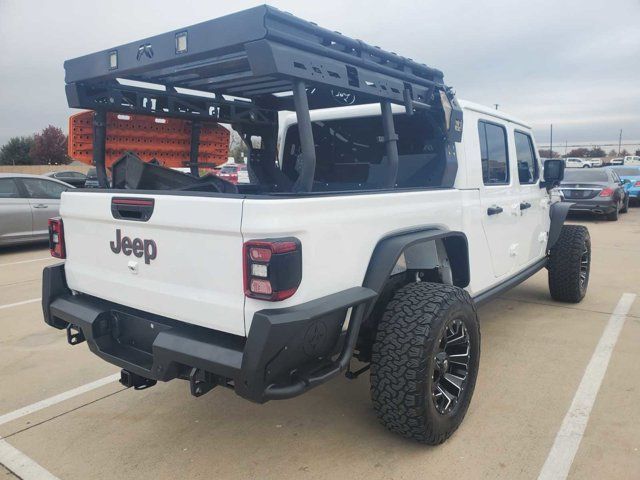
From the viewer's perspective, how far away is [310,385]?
226 centimetres

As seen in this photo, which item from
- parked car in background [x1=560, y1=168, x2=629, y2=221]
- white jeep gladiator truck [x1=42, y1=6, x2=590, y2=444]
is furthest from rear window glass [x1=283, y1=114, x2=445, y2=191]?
parked car in background [x1=560, y1=168, x2=629, y2=221]

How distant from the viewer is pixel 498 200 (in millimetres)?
3955

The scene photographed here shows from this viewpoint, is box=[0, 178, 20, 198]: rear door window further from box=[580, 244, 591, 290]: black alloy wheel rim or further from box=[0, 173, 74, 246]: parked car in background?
box=[580, 244, 591, 290]: black alloy wheel rim

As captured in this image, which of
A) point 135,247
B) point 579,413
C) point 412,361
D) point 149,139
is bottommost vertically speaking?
point 579,413

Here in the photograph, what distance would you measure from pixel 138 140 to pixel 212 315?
1.98 meters

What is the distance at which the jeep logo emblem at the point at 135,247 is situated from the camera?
2566 mm

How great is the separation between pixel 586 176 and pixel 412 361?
1369cm

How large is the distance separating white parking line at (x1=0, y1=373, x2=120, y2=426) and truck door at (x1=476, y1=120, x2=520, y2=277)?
3009mm

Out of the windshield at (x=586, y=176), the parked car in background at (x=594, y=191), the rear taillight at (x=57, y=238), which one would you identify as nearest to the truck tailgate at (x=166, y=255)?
the rear taillight at (x=57, y=238)

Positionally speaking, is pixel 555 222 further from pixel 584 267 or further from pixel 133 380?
pixel 133 380

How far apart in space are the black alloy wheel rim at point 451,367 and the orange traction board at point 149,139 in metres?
2.50

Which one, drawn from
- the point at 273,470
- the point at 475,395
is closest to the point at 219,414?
the point at 273,470

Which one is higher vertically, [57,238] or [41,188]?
[41,188]

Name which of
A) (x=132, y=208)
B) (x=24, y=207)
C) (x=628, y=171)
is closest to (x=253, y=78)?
(x=132, y=208)
